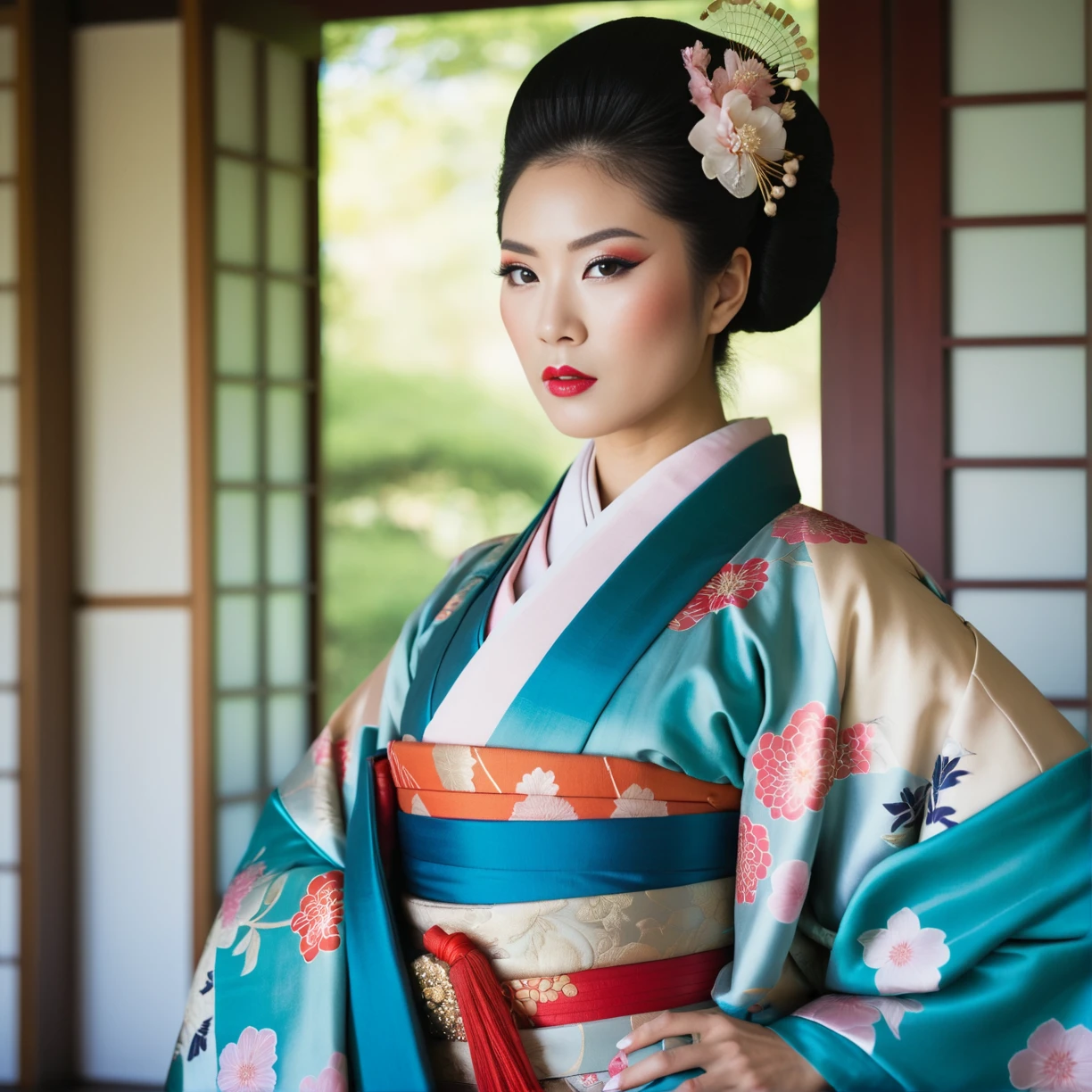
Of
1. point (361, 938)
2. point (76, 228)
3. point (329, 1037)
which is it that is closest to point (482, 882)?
point (361, 938)

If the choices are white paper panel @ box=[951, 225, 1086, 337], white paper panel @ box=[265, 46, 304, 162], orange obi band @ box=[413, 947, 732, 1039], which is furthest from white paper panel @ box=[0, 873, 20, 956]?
white paper panel @ box=[951, 225, 1086, 337]

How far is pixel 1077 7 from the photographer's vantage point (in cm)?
269

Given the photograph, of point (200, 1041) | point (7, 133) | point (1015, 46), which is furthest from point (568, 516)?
point (7, 133)

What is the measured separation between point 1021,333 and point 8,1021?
304 cm

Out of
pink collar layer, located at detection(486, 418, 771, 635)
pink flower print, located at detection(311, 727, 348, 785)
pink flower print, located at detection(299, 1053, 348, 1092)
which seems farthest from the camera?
pink flower print, located at detection(311, 727, 348, 785)

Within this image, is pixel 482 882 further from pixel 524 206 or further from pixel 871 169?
pixel 871 169

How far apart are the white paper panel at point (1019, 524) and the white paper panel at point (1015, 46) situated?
2.80 feet

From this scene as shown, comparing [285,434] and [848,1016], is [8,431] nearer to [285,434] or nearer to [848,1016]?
[285,434]

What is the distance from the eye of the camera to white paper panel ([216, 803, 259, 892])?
3191 millimetres

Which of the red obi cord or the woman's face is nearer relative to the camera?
the red obi cord

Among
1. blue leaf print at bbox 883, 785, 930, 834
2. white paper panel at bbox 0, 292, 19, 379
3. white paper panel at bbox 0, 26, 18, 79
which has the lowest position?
blue leaf print at bbox 883, 785, 930, 834

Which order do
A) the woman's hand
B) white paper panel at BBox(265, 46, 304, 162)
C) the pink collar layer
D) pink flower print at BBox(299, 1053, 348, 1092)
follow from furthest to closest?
white paper panel at BBox(265, 46, 304, 162) < the pink collar layer < pink flower print at BBox(299, 1053, 348, 1092) < the woman's hand

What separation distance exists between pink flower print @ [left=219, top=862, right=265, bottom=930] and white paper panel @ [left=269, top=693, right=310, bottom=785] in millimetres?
1644

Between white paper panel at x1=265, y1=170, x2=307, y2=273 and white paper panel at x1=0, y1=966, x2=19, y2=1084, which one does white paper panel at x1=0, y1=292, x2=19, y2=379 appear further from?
white paper panel at x1=0, y1=966, x2=19, y2=1084
